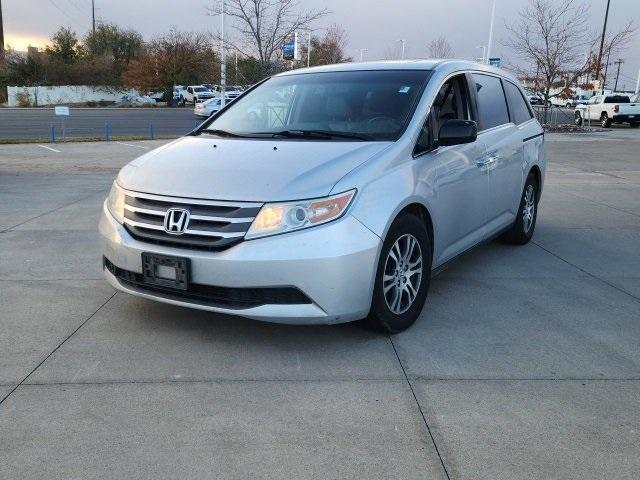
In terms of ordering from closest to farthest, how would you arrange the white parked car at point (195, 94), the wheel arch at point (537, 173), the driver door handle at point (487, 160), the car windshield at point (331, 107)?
the car windshield at point (331, 107), the driver door handle at point (487, 160), the wheel arch at point (537, 173), the white parked car at point (195, 94)

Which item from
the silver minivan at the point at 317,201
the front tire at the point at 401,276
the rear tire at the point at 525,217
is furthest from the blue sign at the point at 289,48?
the front tire at the point at 401,276

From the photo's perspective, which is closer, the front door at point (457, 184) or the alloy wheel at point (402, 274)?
the alloy wheel at point (402, 274)

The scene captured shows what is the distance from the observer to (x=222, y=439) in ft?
9.64

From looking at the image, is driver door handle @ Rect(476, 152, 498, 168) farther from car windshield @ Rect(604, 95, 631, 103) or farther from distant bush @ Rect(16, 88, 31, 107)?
distant bush @ Rect(16, 88, 31, 107)

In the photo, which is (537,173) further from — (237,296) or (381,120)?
(237,296)

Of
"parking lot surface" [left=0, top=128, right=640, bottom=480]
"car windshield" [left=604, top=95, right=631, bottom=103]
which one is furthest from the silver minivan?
"car windshield" [left=604, top=95, right=631, bottom=103]

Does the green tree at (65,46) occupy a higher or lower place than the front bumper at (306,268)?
higher

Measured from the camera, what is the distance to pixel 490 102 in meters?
5.74

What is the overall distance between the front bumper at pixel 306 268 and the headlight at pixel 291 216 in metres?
0.04

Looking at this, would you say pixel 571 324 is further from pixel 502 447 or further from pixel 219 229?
pixel 219 229

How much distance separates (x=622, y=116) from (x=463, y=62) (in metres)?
31.4

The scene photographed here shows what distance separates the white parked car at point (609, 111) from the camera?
32656 millimetres

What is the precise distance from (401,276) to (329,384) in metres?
1.00

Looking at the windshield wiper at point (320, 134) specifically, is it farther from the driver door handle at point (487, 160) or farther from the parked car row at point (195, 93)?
the parked car row at point (195, 93)
